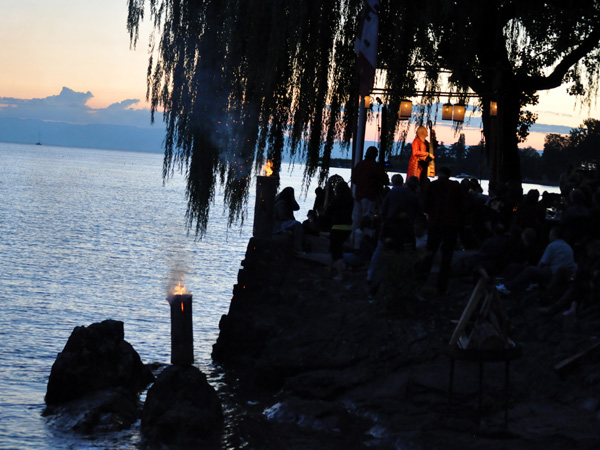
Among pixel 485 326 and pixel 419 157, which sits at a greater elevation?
pixel 419 157

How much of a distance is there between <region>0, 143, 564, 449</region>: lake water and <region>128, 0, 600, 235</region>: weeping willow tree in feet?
5.32

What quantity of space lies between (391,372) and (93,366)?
6046mm

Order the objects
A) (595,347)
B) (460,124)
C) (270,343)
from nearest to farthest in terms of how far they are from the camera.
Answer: (595,347) → (270,343) → (460,124)

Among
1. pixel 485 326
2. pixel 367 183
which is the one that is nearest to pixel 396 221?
pixel 367 183

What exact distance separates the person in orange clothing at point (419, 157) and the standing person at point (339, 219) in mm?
3391

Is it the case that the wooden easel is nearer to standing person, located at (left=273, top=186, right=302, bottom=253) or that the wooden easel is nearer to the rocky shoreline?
the rocky shoreline

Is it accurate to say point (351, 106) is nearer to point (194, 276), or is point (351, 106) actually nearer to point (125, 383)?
point (125, 383)

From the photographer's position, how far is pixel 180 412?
1215 centimetres

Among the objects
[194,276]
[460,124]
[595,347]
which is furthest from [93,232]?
[595,347]

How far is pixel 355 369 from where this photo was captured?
486 inches

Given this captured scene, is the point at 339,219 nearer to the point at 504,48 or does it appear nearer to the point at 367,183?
the point at 367,183

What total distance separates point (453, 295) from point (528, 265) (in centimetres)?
126

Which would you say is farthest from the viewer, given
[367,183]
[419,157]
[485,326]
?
[419,157]

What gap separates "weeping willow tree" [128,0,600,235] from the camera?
14234 mm
